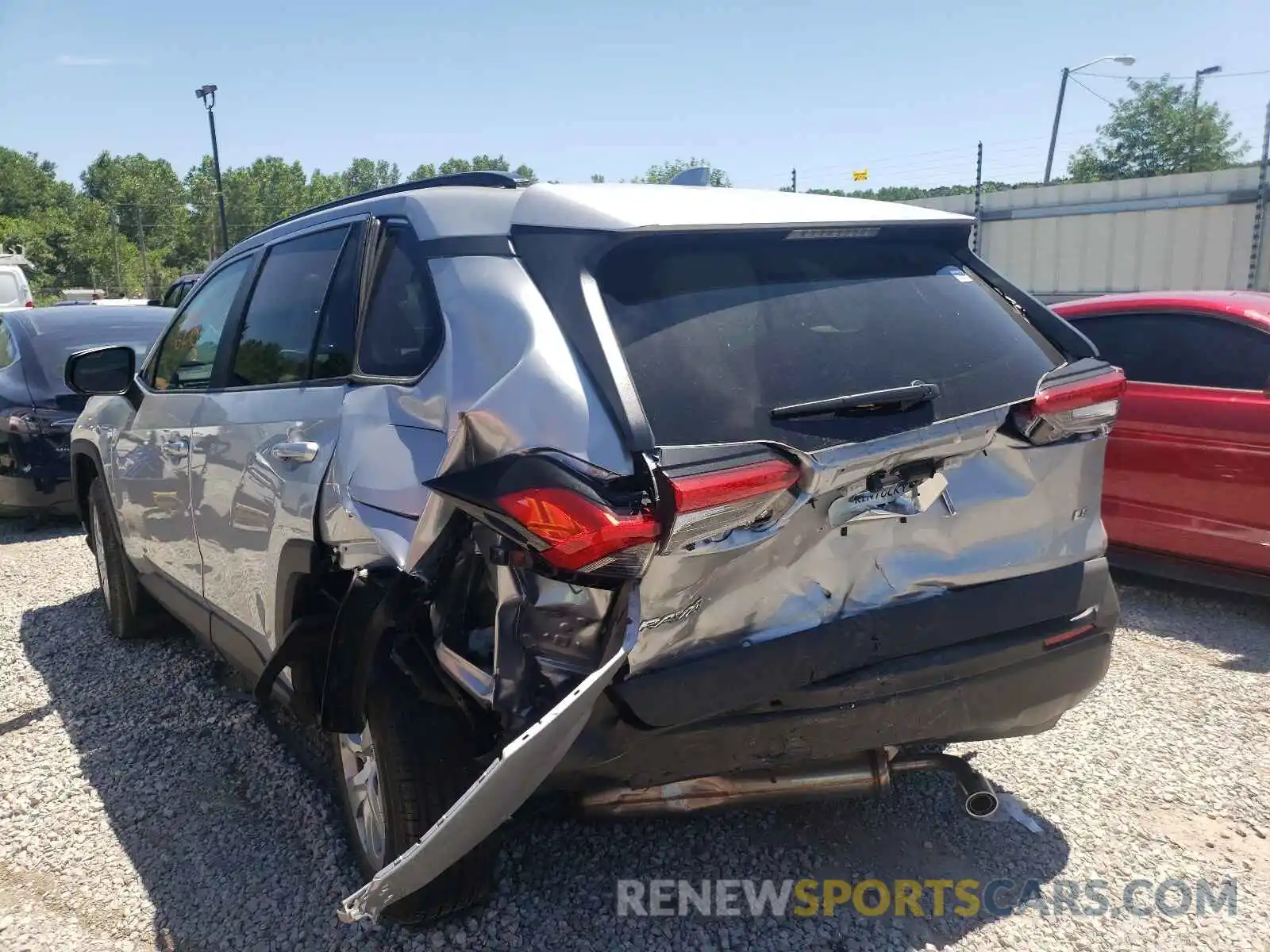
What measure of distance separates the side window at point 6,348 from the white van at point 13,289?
9269 mm

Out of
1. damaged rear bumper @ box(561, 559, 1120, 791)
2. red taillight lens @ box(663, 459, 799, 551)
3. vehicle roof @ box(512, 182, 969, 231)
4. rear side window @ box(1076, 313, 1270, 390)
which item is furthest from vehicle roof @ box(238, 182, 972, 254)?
rear side window @ box(1076, 313, 1270, 390)

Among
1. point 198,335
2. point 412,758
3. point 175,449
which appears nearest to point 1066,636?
point 412,758

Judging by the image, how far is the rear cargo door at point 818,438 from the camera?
6.99ft

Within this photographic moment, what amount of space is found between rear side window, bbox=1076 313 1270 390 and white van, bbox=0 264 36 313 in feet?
54.3

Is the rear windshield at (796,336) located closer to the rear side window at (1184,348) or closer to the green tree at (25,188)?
the rear side window at (1184,348)

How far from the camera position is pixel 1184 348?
532cm

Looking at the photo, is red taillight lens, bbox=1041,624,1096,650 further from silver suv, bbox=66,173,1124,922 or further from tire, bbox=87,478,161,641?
tire, bbox=87,478,161,641

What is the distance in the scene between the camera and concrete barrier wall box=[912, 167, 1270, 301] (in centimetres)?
1433

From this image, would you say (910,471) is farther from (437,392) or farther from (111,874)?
(111,874)

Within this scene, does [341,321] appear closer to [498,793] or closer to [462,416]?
[462,416]

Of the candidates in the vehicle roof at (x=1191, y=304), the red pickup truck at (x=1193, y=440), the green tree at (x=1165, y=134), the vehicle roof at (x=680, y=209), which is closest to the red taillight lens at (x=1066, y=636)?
the vehicle roof at (x=680, y=209)

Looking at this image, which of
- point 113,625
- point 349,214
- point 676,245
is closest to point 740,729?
point 676,245

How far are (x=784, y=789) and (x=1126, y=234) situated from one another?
16.1 meters

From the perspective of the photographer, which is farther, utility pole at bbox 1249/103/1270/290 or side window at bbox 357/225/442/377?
utility pole at bbox 1249/103/1270/290
